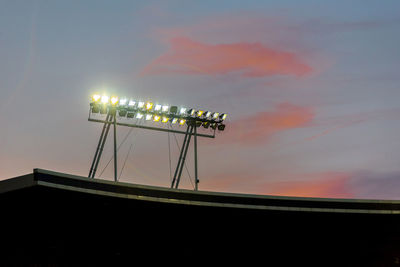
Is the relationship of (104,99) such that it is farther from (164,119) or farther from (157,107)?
(164,119)

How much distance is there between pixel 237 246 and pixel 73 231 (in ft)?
34.9

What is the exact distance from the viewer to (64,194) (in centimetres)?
2477

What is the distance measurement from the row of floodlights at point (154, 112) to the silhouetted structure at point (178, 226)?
41.7ft

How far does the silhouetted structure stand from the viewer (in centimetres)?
2556

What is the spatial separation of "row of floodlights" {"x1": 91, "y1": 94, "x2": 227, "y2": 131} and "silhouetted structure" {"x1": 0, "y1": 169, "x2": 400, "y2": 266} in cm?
1270

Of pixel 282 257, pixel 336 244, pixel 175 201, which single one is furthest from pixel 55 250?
pixel 336 244

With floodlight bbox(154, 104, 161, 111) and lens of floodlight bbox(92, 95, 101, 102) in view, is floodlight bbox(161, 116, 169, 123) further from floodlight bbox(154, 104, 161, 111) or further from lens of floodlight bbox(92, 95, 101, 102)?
lens of floodlight bbox(92, 95, 101, 102)

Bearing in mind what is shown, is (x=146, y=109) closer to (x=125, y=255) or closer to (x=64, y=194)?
(x=125, y=255)

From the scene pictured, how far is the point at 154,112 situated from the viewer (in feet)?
139

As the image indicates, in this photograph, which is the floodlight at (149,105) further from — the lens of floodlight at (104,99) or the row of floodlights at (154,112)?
the lens of floodlight at (104,99)

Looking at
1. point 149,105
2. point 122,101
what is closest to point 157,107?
point 149,105

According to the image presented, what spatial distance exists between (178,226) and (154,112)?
1358cm

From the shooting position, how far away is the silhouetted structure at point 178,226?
2556 centimetres

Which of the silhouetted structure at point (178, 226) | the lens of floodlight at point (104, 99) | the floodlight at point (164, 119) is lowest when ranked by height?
the silhouetted structure at point (178, 226)
